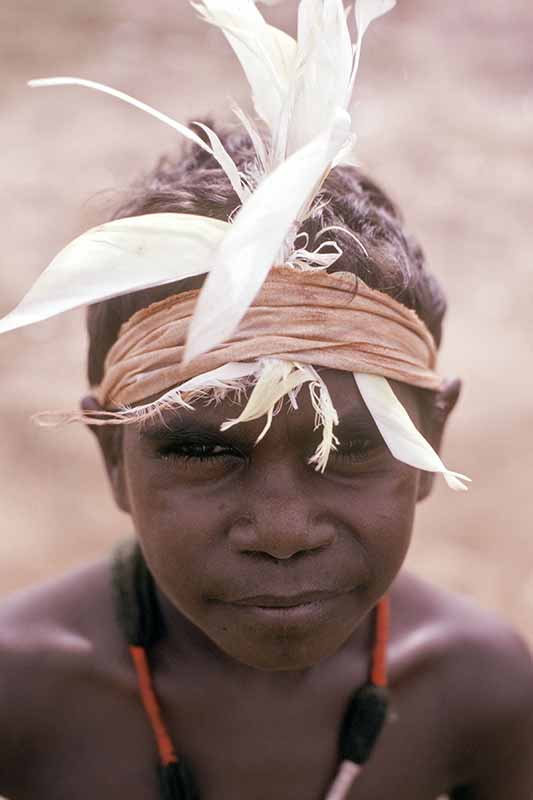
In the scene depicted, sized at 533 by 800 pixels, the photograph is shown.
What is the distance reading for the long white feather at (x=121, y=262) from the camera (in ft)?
4.77

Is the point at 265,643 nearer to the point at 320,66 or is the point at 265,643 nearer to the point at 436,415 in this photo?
the point at 436,415

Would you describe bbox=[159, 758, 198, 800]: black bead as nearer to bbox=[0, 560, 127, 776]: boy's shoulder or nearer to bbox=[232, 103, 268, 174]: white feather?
bbox=[0, 560, 127, 776]: boy's shoulder

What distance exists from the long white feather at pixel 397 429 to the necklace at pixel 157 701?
2.12 feet

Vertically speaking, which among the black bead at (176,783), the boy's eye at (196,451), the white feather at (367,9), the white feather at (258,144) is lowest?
the black bead at (176,783)

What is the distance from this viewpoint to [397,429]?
157cm

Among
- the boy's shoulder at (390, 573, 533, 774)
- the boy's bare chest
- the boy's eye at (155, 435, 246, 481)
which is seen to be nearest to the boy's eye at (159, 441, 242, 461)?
the boy's eye at (155, 435, 246, 481)

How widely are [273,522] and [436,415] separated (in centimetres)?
48

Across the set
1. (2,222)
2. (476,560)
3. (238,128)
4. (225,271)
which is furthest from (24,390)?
(225,271)

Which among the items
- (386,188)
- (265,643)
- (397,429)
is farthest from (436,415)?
(386,188)

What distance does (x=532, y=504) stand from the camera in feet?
13.5

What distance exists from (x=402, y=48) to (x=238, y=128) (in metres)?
6.09

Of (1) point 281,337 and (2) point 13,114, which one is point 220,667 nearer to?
(1) point 281,337

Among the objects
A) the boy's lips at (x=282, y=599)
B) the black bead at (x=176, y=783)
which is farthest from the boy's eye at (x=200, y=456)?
the black bead at (x=176, y=783)

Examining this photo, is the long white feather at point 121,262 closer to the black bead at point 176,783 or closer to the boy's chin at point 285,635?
the boy's chin at point 285,635
